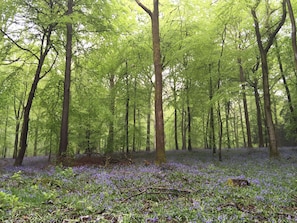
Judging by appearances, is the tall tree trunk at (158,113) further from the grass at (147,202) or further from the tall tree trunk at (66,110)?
the tall tree trunk at (66,110)

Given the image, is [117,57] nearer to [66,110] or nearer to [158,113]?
[66,110]

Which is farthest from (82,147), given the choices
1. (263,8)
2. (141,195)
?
(263,8)

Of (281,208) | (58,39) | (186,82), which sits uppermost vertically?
(58,39)

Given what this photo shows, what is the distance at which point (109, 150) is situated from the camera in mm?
15609

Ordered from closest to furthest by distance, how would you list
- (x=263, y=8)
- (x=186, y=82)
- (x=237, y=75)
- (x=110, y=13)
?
(x=110, y=13)
(x=263, y=8)
(x=186, y=82)
(x=237, y=75)

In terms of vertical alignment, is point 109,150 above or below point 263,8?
below

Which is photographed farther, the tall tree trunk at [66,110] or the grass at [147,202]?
the tall tree trunk at [66,110]

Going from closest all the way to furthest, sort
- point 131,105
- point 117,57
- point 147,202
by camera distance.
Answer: point 147,202, point 117,57, point 131,105

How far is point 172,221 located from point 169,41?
49.4ft

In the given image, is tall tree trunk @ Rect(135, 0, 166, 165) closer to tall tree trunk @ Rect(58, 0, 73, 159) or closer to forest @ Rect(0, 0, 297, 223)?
forest @ Rect(0, 0, 297, 223)

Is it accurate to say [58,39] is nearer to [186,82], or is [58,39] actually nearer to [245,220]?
[186,82]

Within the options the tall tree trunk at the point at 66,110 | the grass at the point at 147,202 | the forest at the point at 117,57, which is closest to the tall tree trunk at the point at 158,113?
the forest at the point at 117,57

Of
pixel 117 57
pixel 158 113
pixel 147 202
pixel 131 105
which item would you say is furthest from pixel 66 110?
pixel 147 202

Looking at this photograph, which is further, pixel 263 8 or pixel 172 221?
pixel 263 8
